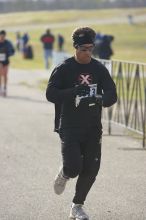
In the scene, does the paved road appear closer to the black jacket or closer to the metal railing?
the metal railing

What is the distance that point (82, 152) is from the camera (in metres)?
6.36

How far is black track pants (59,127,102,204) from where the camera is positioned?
245 inches

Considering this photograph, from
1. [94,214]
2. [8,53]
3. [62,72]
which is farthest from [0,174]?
[8,53]

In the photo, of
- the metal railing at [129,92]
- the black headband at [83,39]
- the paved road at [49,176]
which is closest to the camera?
the black headband at [83,39]

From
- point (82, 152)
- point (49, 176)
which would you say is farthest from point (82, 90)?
point (49, 176)

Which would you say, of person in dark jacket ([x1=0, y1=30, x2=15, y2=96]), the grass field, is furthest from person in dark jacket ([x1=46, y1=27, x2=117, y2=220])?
the grass field

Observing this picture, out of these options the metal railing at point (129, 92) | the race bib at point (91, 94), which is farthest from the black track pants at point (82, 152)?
the metal railing at point (129, 92)

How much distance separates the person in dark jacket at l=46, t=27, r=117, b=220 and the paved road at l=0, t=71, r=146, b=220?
0.56m

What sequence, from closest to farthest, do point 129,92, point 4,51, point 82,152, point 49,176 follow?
point 82,152
point 49,176
point 129,92
point 4,51

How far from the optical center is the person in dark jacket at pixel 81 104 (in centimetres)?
616

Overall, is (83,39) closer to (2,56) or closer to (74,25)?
(2,56)

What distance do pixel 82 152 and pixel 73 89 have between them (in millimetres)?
575

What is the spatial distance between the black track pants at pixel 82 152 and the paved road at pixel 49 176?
44cm

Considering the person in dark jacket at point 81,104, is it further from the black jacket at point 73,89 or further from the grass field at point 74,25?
the grass field at point 74,25
